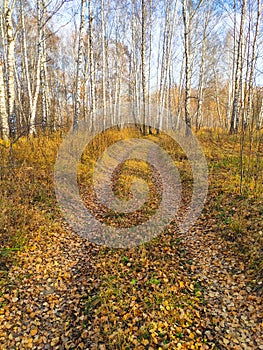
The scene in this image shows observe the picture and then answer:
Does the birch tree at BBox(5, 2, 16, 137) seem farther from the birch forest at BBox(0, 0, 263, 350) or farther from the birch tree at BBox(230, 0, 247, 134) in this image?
the birch tree at BBox(230, 0, 247, 134)

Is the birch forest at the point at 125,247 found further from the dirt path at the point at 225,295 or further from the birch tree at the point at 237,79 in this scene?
the birch tree at the point at 237,79

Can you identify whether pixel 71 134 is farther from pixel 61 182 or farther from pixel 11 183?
pixel 11 183

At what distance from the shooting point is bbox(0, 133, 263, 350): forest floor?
296 centimetres

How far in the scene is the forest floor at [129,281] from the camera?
9.71 feet

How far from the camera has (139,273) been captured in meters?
4.07

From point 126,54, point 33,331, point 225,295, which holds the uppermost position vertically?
point 126,54

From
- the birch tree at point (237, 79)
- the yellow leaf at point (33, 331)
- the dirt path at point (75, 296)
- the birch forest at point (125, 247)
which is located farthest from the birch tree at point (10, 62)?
the birch tree at point (237, 79)

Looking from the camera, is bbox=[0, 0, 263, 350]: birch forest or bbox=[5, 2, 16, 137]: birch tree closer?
bbox=[0, 0, 263, 350]: birch forest

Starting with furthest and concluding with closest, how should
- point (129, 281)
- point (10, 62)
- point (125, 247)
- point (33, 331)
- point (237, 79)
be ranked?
point (237, 79) → point (10, 62) → point (125, 247) → point (129, 281) → point (33, 331)

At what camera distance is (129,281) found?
12.7 feet

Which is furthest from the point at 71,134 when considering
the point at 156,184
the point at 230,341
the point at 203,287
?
the point at 230,341

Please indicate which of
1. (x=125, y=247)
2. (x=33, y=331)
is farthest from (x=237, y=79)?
(x=33, y=331)

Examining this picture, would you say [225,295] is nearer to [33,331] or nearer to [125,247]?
[125,247]

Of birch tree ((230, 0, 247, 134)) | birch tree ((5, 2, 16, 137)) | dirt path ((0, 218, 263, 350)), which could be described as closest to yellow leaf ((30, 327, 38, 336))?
dirt path ((0, 218, 263, 350))
